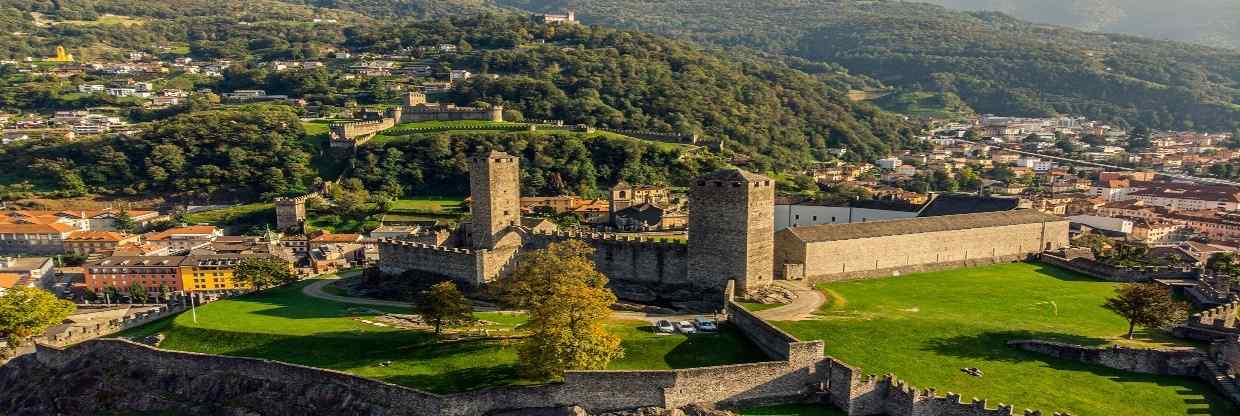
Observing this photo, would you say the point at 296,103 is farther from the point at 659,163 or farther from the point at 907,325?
the point at 907,325

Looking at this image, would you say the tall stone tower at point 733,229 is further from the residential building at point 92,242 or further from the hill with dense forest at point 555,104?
the residential building at point 92,242

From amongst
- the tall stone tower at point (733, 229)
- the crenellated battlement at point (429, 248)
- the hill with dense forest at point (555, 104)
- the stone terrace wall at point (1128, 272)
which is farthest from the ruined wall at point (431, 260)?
the hill with dense forest at point (555, 104)

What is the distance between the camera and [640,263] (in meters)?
45.3

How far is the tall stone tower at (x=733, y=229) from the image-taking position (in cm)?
4091

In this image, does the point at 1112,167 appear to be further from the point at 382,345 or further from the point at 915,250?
the point at 382,345

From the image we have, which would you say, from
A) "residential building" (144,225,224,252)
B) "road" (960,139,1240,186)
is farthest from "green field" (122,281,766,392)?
"road" (960,139,1240,186)

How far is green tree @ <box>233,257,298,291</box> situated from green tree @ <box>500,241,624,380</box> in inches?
935

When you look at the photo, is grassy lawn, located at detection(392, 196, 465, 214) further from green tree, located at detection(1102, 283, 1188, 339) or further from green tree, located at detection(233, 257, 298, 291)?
green tree, located at detection(1102, 283, 1188, 339)

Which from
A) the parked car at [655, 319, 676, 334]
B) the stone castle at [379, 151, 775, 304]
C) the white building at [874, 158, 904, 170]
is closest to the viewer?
the parked car at [655, 319, 676, 334]

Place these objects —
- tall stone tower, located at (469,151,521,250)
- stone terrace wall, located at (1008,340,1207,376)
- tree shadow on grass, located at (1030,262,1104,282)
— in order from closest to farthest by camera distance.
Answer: stone terrace wall, located at (1008,340,1207,376) → tall stone tower, located at (469,151,521,250) → tree shadow on grass, located at (1030,262,1104,282)

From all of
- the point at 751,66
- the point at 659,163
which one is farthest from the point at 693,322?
the point at 751,66

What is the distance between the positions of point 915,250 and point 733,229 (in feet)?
49.9

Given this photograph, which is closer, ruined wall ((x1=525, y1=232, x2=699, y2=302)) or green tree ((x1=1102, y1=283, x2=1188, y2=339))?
green tree ((x1=1102, y1=283, x2=1188, y2=339))

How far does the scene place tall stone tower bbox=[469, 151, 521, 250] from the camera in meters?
47.1
